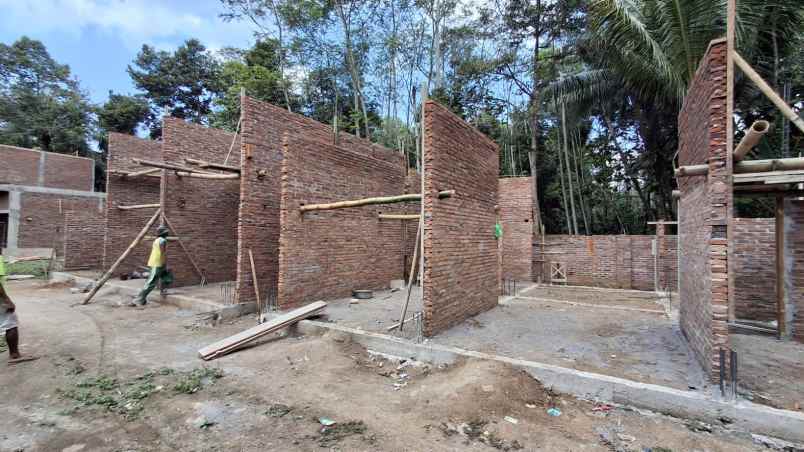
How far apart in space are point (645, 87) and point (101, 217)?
65.7 feet

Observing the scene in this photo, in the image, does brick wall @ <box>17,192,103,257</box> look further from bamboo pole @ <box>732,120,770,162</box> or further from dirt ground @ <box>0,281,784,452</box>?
bamboo pole @ <box>732,120,770,162</box>

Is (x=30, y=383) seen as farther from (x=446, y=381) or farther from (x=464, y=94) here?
(x=464, y=94)

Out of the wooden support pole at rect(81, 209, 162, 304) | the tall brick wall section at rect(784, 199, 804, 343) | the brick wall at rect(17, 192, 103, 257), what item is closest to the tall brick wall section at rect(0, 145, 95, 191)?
the brick wall at rect(17, 192, 103, 257)

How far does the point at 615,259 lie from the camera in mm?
12570

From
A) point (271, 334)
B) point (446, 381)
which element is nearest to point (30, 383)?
point (271, 334)

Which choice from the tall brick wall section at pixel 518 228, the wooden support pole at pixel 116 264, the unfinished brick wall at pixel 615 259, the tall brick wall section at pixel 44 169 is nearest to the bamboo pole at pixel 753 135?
the unfinished brick wall at pixel 615 259

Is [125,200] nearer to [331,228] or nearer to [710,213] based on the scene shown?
[331,228]

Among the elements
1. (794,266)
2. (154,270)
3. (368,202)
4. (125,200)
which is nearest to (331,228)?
(368,202)

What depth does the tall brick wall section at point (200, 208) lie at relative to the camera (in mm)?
10000

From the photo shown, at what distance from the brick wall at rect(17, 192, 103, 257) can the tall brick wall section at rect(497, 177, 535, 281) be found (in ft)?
62.6

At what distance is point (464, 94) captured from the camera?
18438 mm

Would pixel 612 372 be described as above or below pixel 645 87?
below

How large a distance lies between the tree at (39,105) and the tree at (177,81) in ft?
13.7

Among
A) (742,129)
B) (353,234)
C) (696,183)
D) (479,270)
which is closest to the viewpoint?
(696,183)
